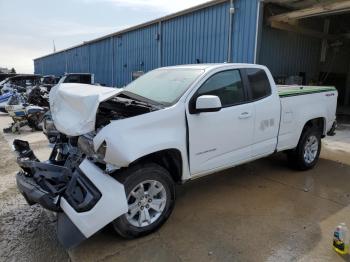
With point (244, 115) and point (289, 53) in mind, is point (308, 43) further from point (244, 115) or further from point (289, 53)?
point (244, 115)

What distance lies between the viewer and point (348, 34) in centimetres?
1401

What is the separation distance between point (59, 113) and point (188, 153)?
1599 mm

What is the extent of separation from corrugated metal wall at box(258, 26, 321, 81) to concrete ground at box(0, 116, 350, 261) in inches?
267

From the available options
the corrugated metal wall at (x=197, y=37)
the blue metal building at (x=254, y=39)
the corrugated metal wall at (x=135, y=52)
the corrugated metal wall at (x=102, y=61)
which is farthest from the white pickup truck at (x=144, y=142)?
the corrugated metal wall at (x=102, y=61)

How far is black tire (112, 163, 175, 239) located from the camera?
3141 millimetres

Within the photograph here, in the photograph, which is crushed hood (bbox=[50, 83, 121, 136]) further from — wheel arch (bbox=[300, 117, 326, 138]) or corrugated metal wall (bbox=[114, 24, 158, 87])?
corrugated metal wall (bbox=[114, 24, 158, 87])

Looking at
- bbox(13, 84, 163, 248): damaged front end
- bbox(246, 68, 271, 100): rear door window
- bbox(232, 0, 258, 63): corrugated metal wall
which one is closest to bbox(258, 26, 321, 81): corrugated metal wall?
bbox(232, 0, 258, 63): corrugated metal wall

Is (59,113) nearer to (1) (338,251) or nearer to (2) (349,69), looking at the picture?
(1) (338,251)

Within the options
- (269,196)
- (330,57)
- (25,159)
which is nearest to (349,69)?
(330,57)

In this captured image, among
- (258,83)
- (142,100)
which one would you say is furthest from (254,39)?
(142,100)

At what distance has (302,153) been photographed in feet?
17.9

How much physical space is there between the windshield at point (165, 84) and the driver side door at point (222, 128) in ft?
0.69

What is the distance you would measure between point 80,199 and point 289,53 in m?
11.3

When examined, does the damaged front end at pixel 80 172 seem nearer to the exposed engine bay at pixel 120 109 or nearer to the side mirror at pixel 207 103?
the exposed engine bay at pixel 120 109
